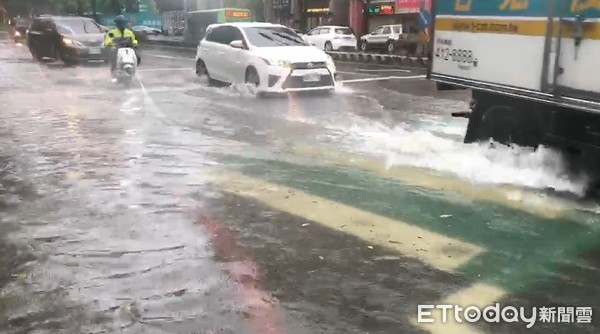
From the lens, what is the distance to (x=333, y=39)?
111ft

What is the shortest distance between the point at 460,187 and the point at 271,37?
9445 millimetres

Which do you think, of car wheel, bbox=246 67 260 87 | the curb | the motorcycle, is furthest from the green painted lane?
the curb

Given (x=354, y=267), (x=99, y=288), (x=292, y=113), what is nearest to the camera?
(x=99, y=288)

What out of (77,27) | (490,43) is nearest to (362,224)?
(490,43)

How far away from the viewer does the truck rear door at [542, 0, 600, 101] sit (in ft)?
18.8

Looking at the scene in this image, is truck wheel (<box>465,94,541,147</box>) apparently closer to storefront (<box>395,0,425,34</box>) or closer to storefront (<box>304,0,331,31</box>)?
storefront (<box>395,0,425,34</box>)

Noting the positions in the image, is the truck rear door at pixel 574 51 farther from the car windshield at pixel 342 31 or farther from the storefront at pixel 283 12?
the storefront at pixel 283 12

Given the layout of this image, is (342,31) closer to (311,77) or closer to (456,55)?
(311,77)

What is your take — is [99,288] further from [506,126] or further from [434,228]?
[506,126]

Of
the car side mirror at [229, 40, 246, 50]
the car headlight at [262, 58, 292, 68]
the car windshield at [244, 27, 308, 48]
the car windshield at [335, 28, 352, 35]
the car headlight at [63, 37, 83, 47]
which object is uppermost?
the car windshield at [244, 27, 308, 48]

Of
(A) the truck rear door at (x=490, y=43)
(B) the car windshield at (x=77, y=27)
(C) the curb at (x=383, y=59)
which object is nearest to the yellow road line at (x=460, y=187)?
(A) the truck rear door at (x=490, y=43)

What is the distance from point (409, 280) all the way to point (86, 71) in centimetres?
1848

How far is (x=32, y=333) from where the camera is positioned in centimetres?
382

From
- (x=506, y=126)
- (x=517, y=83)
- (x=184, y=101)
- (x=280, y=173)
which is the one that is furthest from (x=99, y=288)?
(x=184, y=101)
